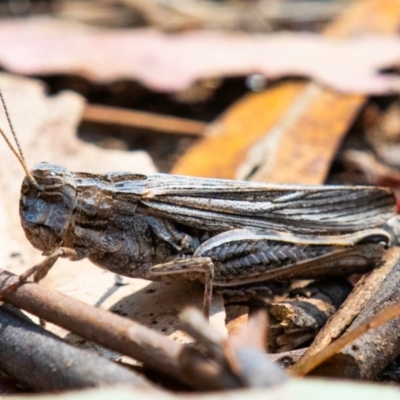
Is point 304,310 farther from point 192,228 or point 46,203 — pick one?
point 46,203

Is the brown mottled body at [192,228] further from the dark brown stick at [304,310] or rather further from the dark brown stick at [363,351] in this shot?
the dark brown stick at [363,351]

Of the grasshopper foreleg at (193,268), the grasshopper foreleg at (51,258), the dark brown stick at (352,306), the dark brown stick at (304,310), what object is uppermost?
the grasshopper foreleg at (51,258)

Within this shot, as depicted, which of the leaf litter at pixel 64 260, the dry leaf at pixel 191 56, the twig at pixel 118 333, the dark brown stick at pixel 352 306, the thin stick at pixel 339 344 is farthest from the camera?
the dry leaf at pixel 191 56

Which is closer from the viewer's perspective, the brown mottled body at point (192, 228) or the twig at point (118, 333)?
the twig at point (118, 333)

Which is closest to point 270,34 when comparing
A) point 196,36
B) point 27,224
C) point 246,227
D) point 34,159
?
point 196,36

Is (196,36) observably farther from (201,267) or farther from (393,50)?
(201,267)

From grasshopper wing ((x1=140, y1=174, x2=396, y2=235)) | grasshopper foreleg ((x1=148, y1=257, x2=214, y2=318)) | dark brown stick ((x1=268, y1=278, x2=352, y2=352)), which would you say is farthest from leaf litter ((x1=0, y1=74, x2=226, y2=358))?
grasshopper wing ((x1=140, y1=174, x2=396, y2=235))

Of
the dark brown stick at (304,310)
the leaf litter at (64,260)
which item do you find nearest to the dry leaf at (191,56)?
the leaf litter at (64,260)

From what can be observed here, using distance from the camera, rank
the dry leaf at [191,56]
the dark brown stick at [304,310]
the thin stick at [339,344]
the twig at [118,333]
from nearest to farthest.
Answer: the twig at [118,333] → the thin stick at [339,344] → the dark brown stick at [304,310] → the dry leaf at [191,56]
